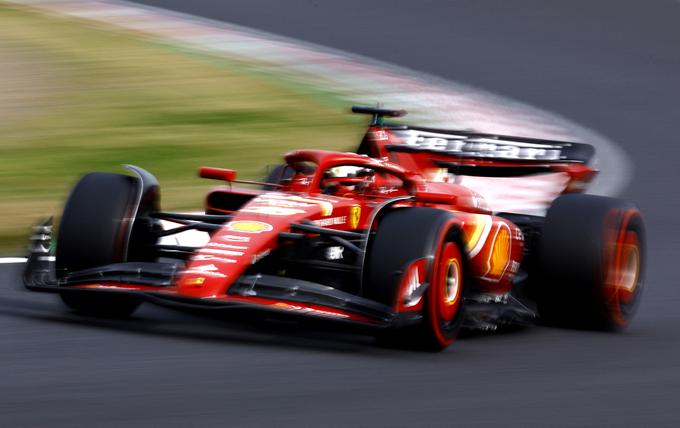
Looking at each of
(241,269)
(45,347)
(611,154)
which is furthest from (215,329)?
(611,154)

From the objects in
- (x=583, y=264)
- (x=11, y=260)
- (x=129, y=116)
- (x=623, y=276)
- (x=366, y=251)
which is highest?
(x=366, y=251)

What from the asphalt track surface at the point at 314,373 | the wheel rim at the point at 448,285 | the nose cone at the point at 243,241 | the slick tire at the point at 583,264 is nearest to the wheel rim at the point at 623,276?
the slick tire at the point at 583,264

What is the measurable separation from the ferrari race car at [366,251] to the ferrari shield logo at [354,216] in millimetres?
12

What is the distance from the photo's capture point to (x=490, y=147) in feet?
26.9

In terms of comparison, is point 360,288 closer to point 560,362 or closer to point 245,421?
point 560,362

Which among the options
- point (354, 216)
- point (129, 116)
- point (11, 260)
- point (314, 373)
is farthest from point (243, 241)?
point (129, 116)

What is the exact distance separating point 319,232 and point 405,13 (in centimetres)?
1355

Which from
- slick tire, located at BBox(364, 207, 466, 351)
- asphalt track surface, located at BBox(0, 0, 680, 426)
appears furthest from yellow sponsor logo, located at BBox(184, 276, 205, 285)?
slick tire, located at BBox(364, 207, 466, 351)

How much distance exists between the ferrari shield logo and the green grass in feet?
10.0

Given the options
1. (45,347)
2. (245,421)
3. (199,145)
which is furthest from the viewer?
(199,145)

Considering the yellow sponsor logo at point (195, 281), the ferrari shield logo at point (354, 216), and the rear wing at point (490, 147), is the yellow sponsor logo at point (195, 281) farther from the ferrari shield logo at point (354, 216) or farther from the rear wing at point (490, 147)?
the rear wing at point (490, 147)

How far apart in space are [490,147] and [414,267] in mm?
2340

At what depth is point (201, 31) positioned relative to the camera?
57.2 ft

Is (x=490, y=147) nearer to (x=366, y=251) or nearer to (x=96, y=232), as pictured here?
(x=366, y=251)
